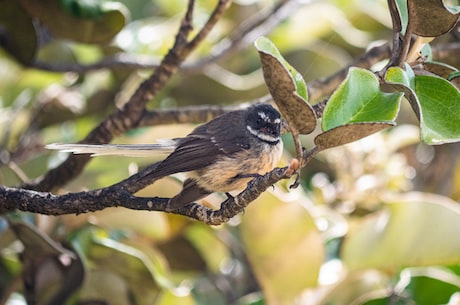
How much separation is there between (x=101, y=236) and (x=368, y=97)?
104cm

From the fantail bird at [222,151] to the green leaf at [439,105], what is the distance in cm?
53

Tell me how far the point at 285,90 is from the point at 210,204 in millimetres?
910

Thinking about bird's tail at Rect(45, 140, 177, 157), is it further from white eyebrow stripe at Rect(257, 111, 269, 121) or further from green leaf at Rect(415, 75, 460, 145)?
green leaf at Rect(415, 75, 460, 145)

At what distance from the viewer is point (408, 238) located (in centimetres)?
204

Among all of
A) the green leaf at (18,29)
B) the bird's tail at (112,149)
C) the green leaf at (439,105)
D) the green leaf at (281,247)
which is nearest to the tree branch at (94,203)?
the bird's tail at (112,149)

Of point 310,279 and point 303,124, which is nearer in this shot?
point 303,124

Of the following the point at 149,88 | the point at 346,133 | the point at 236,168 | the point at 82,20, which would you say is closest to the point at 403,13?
the point at 346,133

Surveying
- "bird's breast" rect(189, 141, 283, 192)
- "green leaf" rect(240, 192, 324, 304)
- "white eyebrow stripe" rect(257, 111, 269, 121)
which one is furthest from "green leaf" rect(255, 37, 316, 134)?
"green leaf" rect(240, 192, 324, 304)

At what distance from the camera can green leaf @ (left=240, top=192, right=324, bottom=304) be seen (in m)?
2.00

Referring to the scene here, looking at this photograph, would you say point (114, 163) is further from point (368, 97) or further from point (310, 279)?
point (368, 97)

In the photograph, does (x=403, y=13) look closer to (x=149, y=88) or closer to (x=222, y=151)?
(x=222, y=151)

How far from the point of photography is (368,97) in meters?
1.24

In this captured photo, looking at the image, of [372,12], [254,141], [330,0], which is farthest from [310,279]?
[330,0]

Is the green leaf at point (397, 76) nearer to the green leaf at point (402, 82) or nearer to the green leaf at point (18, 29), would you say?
the green leaf at point (402, 82)
